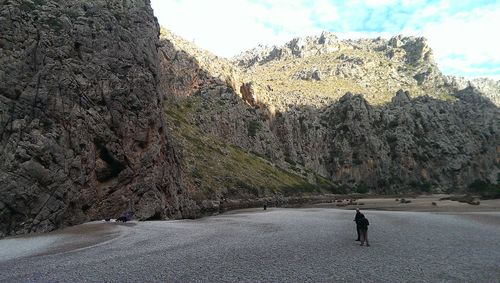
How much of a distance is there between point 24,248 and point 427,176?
7155 inches

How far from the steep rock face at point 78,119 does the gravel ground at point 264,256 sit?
712 centimetres

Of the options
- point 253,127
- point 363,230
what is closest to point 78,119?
point 363,230

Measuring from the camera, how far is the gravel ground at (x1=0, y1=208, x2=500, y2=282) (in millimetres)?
17078

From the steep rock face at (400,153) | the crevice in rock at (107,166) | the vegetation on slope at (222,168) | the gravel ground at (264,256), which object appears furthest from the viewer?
the steep rock face at (400,153)

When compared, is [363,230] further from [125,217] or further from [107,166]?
[107,166]

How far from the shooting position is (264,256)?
21.8 meters

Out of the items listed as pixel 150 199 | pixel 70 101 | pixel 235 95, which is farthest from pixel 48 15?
pixel 235 95

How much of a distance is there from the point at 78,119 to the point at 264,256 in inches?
1302

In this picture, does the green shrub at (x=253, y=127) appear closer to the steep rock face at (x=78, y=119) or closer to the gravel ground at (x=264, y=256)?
the steep rock face at (x=78, y=119)

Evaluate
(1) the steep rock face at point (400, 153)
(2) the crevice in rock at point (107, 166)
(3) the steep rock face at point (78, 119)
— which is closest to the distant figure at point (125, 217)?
(3) the steep rock face at point (78, 119)

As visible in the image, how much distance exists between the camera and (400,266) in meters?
18.4

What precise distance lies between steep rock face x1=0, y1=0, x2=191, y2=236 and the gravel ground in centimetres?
712

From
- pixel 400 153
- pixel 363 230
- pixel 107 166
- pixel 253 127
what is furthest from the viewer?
pixel 400 153

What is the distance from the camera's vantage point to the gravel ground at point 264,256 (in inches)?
672
